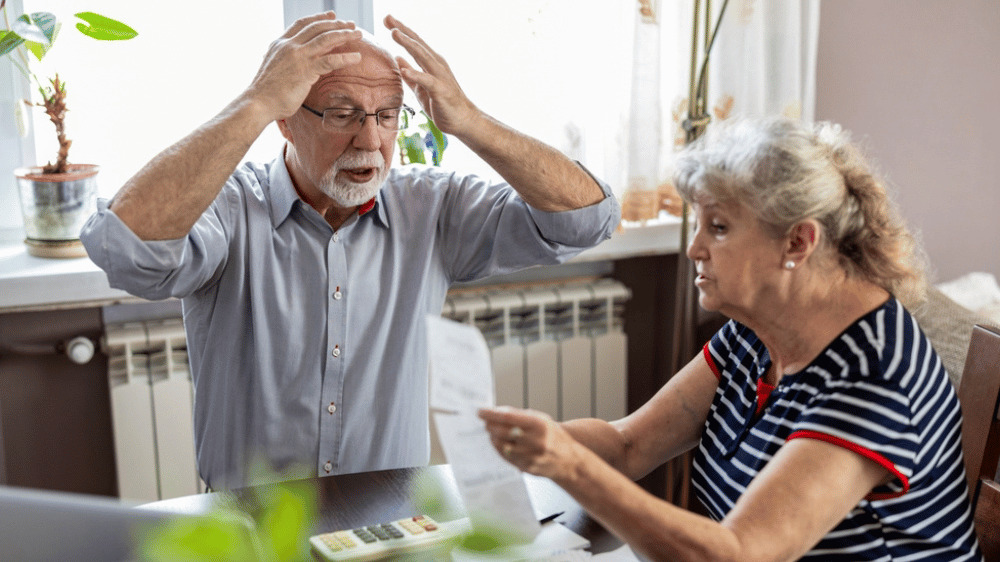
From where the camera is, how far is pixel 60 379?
7.75ft

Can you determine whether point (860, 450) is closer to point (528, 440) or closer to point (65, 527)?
point (528, 440)

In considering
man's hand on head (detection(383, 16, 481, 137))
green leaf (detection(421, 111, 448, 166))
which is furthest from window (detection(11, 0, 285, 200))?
man's hand on head (detection(383, 16, 481, 137))

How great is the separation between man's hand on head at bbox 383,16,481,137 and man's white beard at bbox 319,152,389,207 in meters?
0.13

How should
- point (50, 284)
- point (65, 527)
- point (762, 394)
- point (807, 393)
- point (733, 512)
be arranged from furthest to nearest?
1. point (50, 284)
2. point (762, 394)
3. point (807, 393)
4. point (733, 512)
5. point (65, 527)

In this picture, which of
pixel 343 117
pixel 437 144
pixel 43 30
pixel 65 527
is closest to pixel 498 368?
pixel 437 144

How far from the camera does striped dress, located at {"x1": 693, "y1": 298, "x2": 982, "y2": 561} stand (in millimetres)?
1175

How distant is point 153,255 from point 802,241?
94 cm

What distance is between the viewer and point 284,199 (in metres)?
1.72

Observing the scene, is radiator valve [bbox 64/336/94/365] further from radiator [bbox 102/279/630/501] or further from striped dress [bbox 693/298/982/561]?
striped dress [bbox 693/298/982/561]

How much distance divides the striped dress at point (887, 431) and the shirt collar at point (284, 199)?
31.1 inches

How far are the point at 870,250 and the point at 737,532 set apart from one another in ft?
1.44

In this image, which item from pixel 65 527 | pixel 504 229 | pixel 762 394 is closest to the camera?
pixel 65 527

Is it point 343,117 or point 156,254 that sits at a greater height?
point 343,117

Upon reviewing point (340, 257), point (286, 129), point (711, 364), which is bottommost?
point (711, 364)
